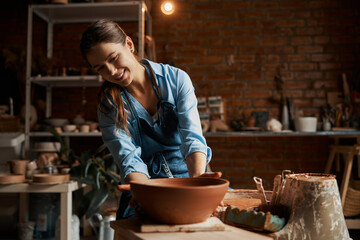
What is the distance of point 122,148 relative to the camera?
1232mm

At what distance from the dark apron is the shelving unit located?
160 centimetres

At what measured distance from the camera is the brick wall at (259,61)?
137 inches

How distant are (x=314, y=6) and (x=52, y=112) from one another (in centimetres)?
292

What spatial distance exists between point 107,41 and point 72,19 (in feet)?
8.46

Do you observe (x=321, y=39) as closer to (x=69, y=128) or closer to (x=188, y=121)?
(x=69, y=128)

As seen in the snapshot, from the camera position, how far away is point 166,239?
665mm

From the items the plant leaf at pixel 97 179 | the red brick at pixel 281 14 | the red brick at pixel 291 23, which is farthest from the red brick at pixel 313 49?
the plant leaf at pixel 97 179

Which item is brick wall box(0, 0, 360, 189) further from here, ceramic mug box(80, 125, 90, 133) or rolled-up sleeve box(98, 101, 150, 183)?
rolled-up sleeve box(98, 101, 150, 183)

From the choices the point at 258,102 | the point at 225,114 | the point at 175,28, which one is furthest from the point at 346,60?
the point at 175,28

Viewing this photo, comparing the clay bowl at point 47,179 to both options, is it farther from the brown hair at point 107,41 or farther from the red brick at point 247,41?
the red brick at point 247,41

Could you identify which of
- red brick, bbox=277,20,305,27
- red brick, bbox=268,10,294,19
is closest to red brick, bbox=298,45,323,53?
red brick, bbox=277,20,305,27

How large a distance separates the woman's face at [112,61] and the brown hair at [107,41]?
0.02m

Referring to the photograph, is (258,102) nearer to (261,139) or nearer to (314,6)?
(261,139)

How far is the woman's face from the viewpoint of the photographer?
3.85ft
